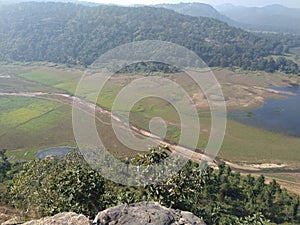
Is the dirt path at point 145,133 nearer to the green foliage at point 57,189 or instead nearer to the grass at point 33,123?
the grass at point 33,123

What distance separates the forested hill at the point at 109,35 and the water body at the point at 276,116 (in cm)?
2226

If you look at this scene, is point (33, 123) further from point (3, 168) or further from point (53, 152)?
point (3, 168)

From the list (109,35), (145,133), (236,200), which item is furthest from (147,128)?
(109,35)

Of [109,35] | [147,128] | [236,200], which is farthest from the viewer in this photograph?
[109,35]

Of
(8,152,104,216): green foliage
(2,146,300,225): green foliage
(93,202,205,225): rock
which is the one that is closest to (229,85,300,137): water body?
(2,146,300,225): green foliage

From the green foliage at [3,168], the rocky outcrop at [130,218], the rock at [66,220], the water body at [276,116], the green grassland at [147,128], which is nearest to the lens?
the rock at [66,220]

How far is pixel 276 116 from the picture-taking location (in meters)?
36.1

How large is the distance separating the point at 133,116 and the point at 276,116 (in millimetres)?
14667

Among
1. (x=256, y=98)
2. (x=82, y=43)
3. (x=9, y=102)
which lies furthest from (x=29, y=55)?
(x=256, y=98)

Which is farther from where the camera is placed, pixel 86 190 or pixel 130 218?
pixel 86 190

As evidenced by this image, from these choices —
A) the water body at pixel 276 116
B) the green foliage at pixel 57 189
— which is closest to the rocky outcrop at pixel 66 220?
the green foliage at pixel 57 189

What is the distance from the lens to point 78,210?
30.1 ft

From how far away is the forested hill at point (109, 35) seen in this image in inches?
2776

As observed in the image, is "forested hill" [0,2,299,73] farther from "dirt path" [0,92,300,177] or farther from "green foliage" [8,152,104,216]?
"green foliage" [8,152,104,216]
